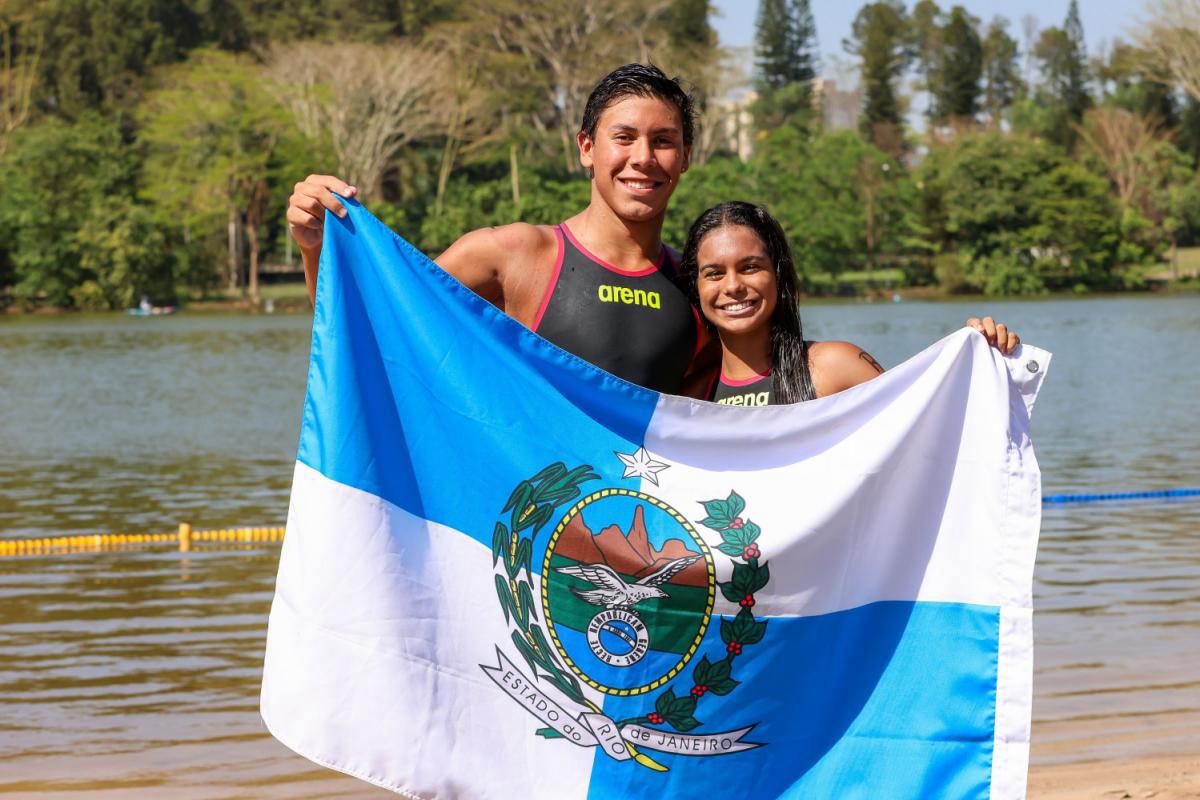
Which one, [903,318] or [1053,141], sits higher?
[1053,141]

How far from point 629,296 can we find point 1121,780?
2888mm

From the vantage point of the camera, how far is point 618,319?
3.82 metres

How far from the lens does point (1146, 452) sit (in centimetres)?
1652

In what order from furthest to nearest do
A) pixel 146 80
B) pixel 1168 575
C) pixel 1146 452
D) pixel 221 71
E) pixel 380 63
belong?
pixel 146 80, pixel 221 71, pixel 380 63, pixel 1146 452, pixel 1168 575

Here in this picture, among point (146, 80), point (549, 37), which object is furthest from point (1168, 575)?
point (146, 80)

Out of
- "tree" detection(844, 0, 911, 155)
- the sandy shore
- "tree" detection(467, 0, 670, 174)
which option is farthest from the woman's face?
"tree" detection(844, 0, 911, 155)

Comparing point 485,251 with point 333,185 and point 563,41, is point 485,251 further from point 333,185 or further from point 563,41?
point 563,41

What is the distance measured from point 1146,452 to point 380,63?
53.5 m

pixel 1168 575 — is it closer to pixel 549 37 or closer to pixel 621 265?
pixel 621 265

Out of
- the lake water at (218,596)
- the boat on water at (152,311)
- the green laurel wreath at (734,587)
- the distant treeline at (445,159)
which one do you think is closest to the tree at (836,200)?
the distant treeline at (445,159)

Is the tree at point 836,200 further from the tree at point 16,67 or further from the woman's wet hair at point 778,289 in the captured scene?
the woman's wet hair at point 778,289

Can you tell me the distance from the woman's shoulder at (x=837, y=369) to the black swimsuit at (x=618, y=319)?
34 centimetres

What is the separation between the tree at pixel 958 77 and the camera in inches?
3915

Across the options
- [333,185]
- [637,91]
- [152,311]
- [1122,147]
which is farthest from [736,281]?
[1122,147]
